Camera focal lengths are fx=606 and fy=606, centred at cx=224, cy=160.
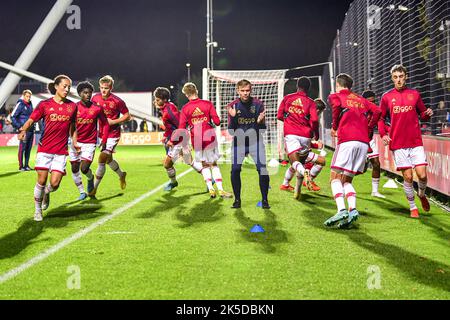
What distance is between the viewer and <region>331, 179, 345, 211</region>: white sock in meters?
7.39

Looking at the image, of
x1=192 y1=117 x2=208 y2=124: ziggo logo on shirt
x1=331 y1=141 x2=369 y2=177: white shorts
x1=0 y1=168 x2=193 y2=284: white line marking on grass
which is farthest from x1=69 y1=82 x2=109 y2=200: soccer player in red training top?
x1=331 y1=141 x2=369 y2=177: white shorts

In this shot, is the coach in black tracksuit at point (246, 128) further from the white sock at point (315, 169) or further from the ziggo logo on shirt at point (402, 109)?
the white sock at point (315, 169)

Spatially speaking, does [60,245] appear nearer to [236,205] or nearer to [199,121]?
[236,205]

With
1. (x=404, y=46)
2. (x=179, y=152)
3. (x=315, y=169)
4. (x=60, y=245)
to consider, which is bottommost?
(x=60, y=245)

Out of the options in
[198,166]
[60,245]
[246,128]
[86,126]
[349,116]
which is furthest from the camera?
[198,166]

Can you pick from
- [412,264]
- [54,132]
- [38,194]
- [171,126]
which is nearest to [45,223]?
[38,194]

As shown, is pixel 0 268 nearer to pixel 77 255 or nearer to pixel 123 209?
pixel 77 255

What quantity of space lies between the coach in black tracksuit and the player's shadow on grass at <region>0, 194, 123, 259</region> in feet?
7.16

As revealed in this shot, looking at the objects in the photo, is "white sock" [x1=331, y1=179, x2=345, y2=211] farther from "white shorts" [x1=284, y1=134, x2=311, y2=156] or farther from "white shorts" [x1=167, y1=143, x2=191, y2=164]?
"white shorts" [x1=167, y1=143, x2=191, y2=164]

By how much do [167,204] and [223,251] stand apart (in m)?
3.90

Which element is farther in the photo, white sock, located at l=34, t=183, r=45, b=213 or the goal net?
the goal net

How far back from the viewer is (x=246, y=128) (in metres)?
9.02

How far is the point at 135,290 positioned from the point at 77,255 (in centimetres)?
155
